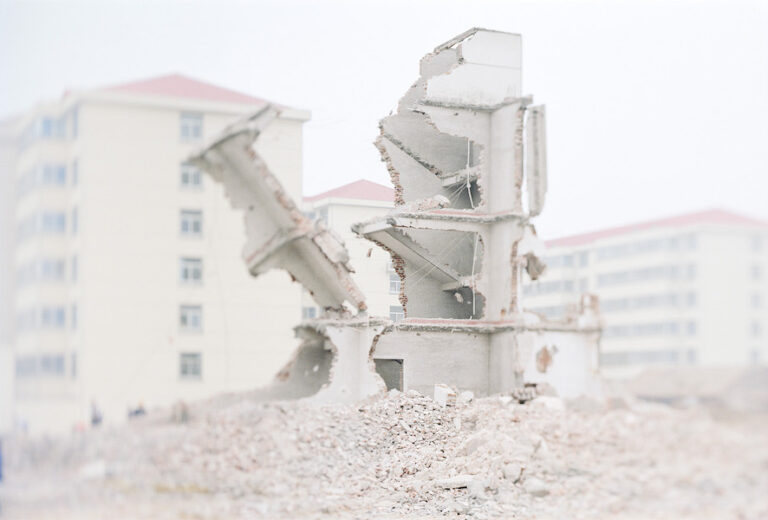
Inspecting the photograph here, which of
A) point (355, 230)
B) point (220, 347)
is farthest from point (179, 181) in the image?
point (355, 230)

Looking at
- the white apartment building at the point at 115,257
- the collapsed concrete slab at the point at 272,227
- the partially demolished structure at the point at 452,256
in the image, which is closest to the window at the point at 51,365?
the white apartment building at the point at 115,257

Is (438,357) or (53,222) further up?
(53,222)

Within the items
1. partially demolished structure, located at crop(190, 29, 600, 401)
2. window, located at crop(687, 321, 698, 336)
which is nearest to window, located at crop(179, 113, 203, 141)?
partially demolished structure, located at crop(190, 29, 600, 401)

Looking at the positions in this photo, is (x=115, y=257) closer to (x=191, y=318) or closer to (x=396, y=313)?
(x=191, y=318)

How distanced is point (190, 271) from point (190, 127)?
941 mm

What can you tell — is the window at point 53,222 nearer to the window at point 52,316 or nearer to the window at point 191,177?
the window at point 52,316

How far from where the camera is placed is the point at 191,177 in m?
6.54

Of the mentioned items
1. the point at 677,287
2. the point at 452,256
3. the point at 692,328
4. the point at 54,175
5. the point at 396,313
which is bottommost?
the point at 692,328

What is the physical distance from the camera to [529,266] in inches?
328

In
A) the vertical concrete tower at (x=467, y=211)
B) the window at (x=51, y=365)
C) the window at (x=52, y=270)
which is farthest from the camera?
the vertical concrete tower at (x=467, y=211)

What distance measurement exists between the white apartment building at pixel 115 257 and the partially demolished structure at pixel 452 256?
86cm

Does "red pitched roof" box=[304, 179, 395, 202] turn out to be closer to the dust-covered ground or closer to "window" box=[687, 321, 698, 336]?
the dust-covered ground

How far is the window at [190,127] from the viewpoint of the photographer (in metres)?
6.53

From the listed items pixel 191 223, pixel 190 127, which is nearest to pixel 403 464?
pixel 191 223
